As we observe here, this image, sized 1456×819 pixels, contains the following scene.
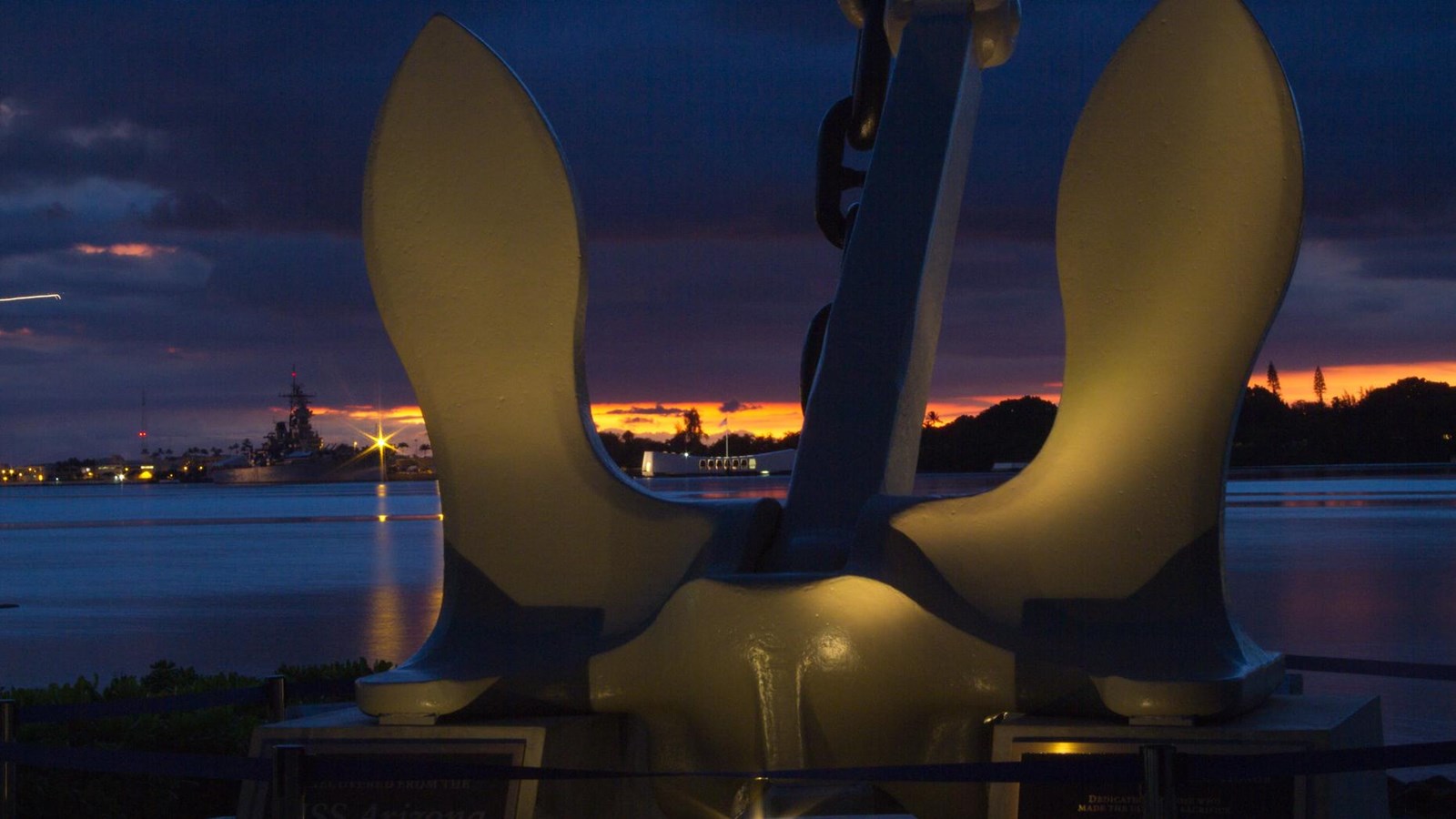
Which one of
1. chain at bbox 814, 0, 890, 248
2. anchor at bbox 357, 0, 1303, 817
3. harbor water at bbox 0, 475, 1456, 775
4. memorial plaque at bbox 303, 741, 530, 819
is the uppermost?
chain at bbox 814, 0, 890, 248

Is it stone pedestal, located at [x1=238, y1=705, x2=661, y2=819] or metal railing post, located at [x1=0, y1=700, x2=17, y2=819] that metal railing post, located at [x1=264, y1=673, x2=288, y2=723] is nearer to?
stone pedestal, located at [x1=238, y1=705, x2=661, y2=819]

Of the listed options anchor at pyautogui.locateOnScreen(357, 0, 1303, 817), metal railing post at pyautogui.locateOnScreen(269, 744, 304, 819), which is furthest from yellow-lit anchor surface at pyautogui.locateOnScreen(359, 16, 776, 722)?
metal railing post at pyautogui.locateOnScreen(269, 744, 304, 819)

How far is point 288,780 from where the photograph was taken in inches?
124

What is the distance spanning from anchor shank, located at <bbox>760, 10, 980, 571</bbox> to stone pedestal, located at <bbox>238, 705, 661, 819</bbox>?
69 centimetres

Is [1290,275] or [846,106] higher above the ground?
[846,106]

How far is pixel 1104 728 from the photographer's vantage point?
3811 millimetres

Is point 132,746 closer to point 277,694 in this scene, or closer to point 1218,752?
point 277,694

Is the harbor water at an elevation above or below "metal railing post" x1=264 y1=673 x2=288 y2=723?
below

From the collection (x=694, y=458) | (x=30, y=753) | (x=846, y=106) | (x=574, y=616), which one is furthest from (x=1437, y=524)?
(x=694, y=458)

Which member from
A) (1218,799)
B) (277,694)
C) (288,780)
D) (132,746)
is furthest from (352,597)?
(1218,799)

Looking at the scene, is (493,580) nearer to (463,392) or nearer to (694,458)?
(463,392)

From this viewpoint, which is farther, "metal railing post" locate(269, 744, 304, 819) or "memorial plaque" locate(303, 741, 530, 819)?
"memorial plaque" locate(303, 741, 530, 819)

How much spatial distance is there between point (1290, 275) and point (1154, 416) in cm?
48

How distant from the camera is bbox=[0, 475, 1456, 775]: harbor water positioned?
29.3ft
